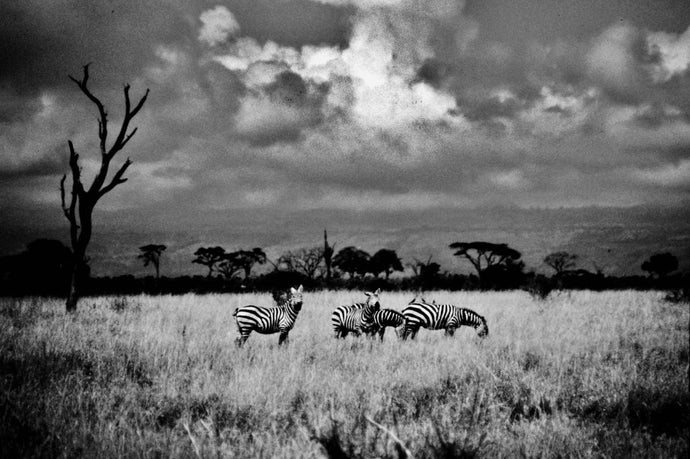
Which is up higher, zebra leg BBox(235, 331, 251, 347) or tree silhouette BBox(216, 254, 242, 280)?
tree silhouette BBox(216, 254, 242, 280)

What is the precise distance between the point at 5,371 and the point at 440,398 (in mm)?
Result: 6164

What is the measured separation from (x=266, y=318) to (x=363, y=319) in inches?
95.9

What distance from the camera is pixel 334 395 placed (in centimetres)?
525

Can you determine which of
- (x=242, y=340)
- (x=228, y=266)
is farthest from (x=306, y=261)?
(x=242, y=340)

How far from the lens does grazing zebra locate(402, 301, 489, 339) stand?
10.0 m

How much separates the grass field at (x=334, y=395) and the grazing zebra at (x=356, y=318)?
0.35m

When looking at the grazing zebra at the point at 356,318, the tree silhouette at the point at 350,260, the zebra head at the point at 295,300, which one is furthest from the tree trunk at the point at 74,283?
the tree silhouette at the point at 350,260

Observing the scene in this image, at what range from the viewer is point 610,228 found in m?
161

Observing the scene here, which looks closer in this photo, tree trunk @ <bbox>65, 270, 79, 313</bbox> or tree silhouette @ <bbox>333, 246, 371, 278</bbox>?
tree trunk @ <bbox>65, 270, 79, 313</bbox>

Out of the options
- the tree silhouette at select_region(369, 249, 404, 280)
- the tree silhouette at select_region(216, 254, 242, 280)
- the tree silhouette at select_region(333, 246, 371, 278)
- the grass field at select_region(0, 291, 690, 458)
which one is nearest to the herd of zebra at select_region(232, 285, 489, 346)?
the grass field at select_region(0, 291, 690, 458)

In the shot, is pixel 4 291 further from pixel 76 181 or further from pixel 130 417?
pixel 130 417

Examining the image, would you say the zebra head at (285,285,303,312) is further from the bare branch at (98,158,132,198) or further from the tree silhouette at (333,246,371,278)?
A: the tree silhouette at (333,246,371,278)

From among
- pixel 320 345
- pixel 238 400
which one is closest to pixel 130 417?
pixel 238 400

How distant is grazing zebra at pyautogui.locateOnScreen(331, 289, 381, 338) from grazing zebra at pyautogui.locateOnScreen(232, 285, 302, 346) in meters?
1.48
